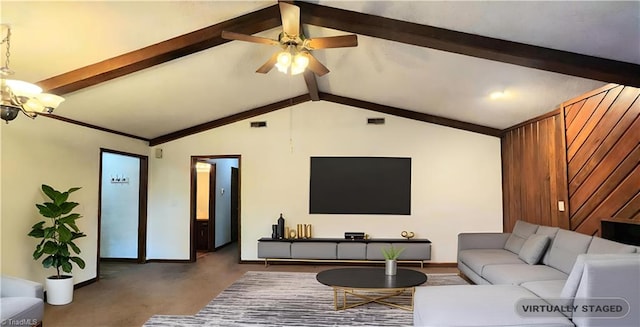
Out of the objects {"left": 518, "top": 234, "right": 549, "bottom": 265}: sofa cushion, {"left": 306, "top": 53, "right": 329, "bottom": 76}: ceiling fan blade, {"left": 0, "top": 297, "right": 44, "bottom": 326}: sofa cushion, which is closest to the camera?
{"left": 0, "top": 297, "right": 44, "bottom": 326}: sofa cushion

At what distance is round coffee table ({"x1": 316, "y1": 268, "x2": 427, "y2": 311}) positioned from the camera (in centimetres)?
387

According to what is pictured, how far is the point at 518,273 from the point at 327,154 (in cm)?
382

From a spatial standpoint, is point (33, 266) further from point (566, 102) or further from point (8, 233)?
point (566, 102)

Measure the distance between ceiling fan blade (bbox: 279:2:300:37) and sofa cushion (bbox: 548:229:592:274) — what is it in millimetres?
3437

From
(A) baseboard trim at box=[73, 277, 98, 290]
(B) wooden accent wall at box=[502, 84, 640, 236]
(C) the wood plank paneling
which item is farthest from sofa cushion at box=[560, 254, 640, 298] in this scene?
(A) baseboard trim at box=[73, 277, 98, 290]

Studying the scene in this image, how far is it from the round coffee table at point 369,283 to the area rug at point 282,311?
12 cm

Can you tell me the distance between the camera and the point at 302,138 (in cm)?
696

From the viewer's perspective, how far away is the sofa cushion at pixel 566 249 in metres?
3.73

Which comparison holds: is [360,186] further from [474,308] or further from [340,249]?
[474,308]

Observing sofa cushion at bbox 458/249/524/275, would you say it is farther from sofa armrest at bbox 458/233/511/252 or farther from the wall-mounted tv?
the wall-mounted tv

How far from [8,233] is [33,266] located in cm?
55

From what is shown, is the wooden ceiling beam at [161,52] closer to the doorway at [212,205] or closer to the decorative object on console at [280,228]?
the decorative object on console at [280,228]

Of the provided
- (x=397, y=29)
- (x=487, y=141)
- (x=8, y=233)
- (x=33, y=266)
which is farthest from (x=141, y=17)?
(x=487, y=141)

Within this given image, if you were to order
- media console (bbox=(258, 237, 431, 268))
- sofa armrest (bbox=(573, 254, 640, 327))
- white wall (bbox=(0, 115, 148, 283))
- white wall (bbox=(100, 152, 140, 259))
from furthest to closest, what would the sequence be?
white wall (bbox=(100, 152, 140, 259)) → media console (bbox=(258, 237, 431, 268)) → white wall (bbox=(0, 115, 148, 283)) → sofa armrest (bbox=(573, 254, 640, 327))
